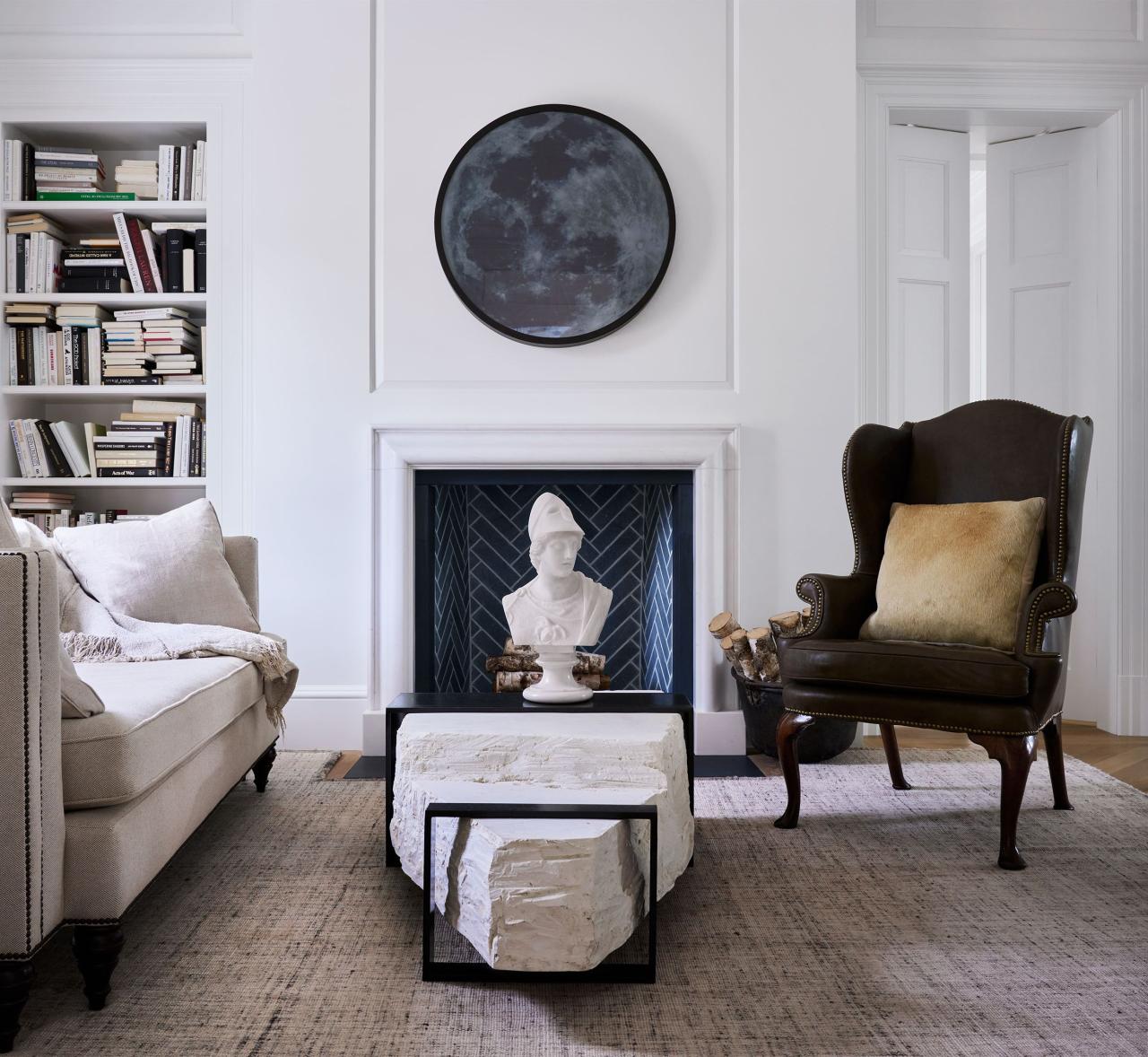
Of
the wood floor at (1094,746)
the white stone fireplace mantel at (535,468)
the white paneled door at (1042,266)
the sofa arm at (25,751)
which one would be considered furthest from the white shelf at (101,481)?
the white paneled door at (1042,266)

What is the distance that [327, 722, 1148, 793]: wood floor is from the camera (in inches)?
125

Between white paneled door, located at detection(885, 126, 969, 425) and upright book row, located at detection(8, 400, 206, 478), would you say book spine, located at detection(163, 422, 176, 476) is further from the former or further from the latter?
white paneled door, located at detection(885, 126, 969, 425)

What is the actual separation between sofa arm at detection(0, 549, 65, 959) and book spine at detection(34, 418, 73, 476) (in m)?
2.57

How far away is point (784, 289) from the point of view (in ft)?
11.4

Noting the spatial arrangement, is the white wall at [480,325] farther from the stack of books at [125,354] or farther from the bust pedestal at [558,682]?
the bust pedestal at [558,682]

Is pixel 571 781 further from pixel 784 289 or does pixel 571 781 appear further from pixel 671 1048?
pixel 784 289

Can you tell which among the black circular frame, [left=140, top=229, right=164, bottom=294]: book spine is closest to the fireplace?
the black circular frame

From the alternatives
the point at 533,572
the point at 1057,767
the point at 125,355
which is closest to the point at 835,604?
the point at 1057,767

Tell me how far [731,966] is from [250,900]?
1061 millimetres

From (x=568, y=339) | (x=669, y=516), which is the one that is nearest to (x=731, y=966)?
(x=669, y=516)

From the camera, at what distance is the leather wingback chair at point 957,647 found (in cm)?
227

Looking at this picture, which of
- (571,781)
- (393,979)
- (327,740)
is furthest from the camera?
(327,740)

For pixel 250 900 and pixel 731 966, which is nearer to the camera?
pixel 731 966

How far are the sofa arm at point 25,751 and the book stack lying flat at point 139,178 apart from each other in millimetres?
2826
